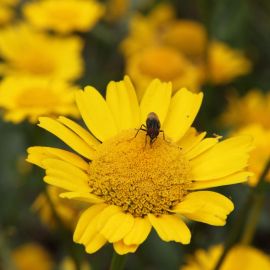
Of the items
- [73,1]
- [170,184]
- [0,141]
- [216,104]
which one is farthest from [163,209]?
[73,1]

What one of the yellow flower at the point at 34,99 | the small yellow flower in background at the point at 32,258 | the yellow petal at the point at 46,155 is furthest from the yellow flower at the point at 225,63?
the yellow petal at the point at 46,155

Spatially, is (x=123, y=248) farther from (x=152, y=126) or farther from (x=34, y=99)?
(x=34, y=99)

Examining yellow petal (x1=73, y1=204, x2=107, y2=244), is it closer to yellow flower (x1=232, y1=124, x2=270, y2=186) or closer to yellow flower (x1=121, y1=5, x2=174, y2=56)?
yellow flower (x1=232, y1=124, x2=270, y2=186)

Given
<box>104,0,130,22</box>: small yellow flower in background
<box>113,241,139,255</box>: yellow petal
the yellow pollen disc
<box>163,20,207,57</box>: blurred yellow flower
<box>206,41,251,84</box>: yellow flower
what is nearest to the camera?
<box>113,241,139,255</box>: yellow petal

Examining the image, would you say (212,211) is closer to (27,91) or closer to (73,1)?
(27,91)

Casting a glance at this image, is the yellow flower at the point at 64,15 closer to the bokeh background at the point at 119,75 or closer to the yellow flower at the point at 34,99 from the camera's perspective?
the bokeh background at the point at 119,75

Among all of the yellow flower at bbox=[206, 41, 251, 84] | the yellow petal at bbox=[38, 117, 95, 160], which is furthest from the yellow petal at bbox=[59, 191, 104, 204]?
the yellow flower at bbox=[206, 41, 251, 84]
